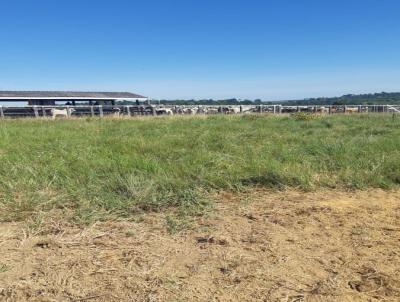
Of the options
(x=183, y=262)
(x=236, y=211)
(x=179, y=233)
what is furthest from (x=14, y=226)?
(x=236, y=211)

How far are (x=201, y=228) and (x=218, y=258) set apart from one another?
715 millimetres

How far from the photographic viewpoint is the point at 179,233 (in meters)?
3.95

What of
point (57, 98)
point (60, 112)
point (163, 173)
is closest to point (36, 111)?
point (60, 112)

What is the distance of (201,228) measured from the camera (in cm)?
407

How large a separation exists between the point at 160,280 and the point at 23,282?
93 centimetres

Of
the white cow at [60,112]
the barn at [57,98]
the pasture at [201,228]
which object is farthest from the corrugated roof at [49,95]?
the pasture at [201,228]

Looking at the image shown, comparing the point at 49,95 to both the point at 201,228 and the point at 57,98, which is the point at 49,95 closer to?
the point at 57,98

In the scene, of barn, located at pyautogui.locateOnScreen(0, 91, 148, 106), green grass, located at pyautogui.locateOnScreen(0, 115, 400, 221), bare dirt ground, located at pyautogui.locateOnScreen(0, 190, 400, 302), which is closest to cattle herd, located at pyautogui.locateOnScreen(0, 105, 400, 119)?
barn, located at pyautogui.locateOnScreen(0, 91, 148, 106)

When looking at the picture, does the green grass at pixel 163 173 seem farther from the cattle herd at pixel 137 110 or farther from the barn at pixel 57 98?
the barn at pixel 57 98

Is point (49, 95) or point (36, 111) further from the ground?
point (49, 95)

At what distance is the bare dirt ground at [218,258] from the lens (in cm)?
287

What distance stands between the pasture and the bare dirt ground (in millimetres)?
11

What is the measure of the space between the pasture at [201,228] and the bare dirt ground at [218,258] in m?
0.01

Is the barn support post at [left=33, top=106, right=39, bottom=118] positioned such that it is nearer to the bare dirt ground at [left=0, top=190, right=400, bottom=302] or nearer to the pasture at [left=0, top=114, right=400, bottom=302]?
the pasture at [left=0, top=114, right=400, bottom=302]
